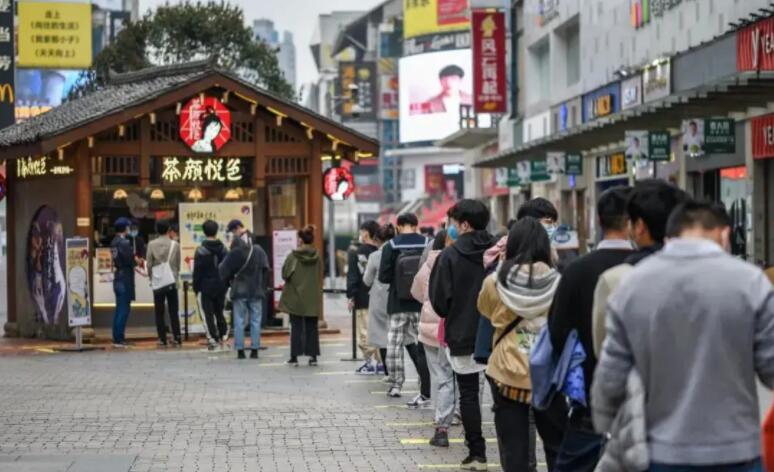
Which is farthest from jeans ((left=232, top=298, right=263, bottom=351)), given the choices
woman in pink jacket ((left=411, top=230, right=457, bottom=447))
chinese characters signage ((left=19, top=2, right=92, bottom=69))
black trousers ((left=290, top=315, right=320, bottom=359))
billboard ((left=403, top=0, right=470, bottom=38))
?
billboard ((left=403, top=0, right=470, bottom=38))

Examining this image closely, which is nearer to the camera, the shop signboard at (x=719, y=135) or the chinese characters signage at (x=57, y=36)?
the shop signboard at (x=719, y=135)

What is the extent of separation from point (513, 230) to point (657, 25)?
2650 cm

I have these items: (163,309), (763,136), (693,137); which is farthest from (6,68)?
(763,136)

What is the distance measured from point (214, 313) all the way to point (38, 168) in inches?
180

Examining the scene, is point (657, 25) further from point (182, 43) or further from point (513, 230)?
point (513, 230)

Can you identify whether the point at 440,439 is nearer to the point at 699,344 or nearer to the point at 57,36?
the point at 699,344

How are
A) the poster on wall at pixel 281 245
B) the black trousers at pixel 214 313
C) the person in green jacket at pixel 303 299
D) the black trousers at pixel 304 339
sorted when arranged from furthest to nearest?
the poster on wall at pixel 281 245 → the black trousers at pixel 214 313 → the black trousers at pixel 304 339 → the person in green jacket at pixel 303 299

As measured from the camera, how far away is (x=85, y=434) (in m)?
13.2

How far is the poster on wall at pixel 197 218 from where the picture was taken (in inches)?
970

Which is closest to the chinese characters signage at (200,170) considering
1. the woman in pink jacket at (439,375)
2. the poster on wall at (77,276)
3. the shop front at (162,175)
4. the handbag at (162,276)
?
the shop front at (162,175)

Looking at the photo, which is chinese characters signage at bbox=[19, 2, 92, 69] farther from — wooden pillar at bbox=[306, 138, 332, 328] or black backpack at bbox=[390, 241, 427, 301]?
black backpack at bbox=[390, 241, 427, 301]

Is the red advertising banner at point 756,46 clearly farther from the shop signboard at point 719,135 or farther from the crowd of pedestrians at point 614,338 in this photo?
the crowd of pedestrians at point 614,338

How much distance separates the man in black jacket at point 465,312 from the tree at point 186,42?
32.9 meters

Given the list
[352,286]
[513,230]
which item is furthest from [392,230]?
[513,230]
